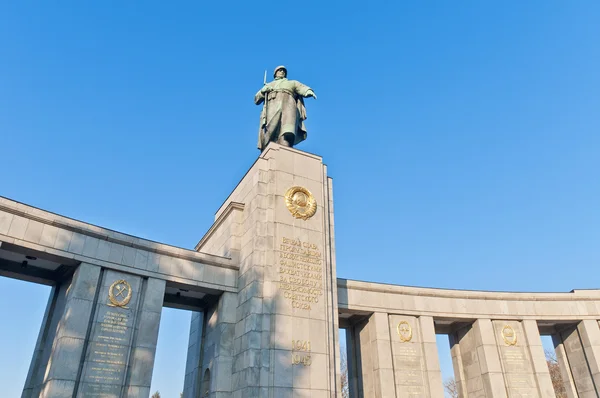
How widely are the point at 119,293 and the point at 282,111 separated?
41.2 feet

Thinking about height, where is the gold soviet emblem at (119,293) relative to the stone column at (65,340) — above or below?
above

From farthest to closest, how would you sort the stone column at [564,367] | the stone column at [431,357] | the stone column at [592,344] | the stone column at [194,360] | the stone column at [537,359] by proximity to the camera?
1. the stone column at [564,367]
2. the stone column at [592,344]
3. the stone column at [537,359]
4. the stone column at [431,357]
5. the stone column at [194,360]

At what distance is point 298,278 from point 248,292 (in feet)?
7.49

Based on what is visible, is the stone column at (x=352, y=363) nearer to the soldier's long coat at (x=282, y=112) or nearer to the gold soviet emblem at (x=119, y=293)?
the soldier's long coat at (x=282, y=112)

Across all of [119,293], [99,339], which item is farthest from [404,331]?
[99,339]

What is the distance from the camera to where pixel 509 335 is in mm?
25703

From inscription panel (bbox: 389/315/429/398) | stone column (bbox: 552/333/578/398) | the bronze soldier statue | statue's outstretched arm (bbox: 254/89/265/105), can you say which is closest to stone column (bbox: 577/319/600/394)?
stone column (bbox: 552/333/578/398)

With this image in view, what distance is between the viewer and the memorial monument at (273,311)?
16938mm

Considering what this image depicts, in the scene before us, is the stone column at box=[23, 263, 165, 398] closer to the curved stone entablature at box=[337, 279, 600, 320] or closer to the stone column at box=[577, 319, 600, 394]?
the curved stone entablature at box=[337, 279, 600, 320]

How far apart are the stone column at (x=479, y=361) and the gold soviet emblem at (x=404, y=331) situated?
4.46m

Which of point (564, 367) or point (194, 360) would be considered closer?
point (194, 360)

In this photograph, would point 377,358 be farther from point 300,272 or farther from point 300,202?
point 300,202

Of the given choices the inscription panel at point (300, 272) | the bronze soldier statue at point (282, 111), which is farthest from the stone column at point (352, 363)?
the bronze soldier statue at point (282, 111)

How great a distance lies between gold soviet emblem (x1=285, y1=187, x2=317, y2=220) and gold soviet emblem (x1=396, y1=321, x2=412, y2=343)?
8315 mm
